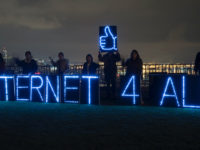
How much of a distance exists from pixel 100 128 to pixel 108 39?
6172 mm

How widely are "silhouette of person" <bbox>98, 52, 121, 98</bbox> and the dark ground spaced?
10.2ft

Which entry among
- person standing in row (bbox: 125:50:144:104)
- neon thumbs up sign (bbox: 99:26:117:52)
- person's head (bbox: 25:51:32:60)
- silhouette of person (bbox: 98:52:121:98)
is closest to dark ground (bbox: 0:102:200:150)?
person standing in row (bbox: 125:50:144:104)

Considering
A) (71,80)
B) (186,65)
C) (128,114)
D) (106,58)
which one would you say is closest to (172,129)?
(128,114)

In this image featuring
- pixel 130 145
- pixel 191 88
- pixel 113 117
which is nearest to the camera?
pixel 130 145

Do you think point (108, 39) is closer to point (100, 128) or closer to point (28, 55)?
point (28, 55)

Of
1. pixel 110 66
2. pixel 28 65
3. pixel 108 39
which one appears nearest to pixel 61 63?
pixel 28 65

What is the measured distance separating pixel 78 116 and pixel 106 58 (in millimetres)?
5002

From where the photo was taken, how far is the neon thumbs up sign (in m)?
14.4

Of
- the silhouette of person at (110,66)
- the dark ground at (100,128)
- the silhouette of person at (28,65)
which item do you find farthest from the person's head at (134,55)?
the silhouette of person at (28,65)

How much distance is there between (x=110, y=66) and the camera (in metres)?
15.5

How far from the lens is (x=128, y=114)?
11.3 metres

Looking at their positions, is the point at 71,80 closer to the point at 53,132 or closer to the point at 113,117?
the point at 113,117

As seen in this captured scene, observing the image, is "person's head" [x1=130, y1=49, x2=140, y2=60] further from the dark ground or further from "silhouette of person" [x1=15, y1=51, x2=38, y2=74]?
"silhouette of person" [x1=15, y1=51, x2=38, y2=74]

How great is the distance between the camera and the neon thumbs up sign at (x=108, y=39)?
14.4 metres
